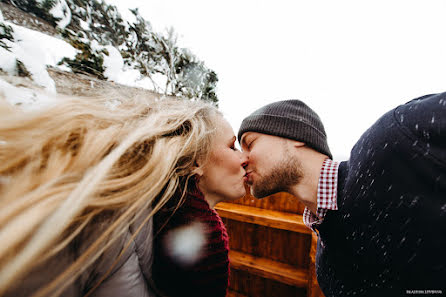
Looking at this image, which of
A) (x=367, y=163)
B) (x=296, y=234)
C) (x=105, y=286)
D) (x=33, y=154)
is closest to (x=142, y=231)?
(x=105, y=286)

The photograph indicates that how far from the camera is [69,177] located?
57 centimetres

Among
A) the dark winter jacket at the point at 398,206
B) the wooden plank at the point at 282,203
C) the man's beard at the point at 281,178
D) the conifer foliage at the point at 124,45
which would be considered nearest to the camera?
the dark winter jacket at the point at 398,206

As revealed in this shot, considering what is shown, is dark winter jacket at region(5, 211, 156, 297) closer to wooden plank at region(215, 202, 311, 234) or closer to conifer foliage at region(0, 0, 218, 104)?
wooden plank at region(215, 202, 311, 234)

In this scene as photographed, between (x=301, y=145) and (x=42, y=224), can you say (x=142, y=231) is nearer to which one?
(x=42, y=224)

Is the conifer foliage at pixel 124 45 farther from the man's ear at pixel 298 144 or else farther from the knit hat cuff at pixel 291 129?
the man's ear at pixel 298 144

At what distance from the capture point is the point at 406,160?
930 millimetres

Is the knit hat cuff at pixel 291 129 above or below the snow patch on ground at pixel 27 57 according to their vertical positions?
below

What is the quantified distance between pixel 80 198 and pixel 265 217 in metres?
2.90

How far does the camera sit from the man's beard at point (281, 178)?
173 cm

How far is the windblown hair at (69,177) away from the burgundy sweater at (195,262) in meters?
0.18

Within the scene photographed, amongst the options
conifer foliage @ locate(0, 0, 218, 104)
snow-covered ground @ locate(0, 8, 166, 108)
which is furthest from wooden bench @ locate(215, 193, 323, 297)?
conifer foliage @ locate(0, 0, 218, 104)

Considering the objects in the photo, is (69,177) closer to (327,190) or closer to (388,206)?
(388,206)

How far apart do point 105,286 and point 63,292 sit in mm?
167

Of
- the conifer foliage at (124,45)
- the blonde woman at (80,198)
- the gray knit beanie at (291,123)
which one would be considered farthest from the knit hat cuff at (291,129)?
the conifer foliage at (124,45)
